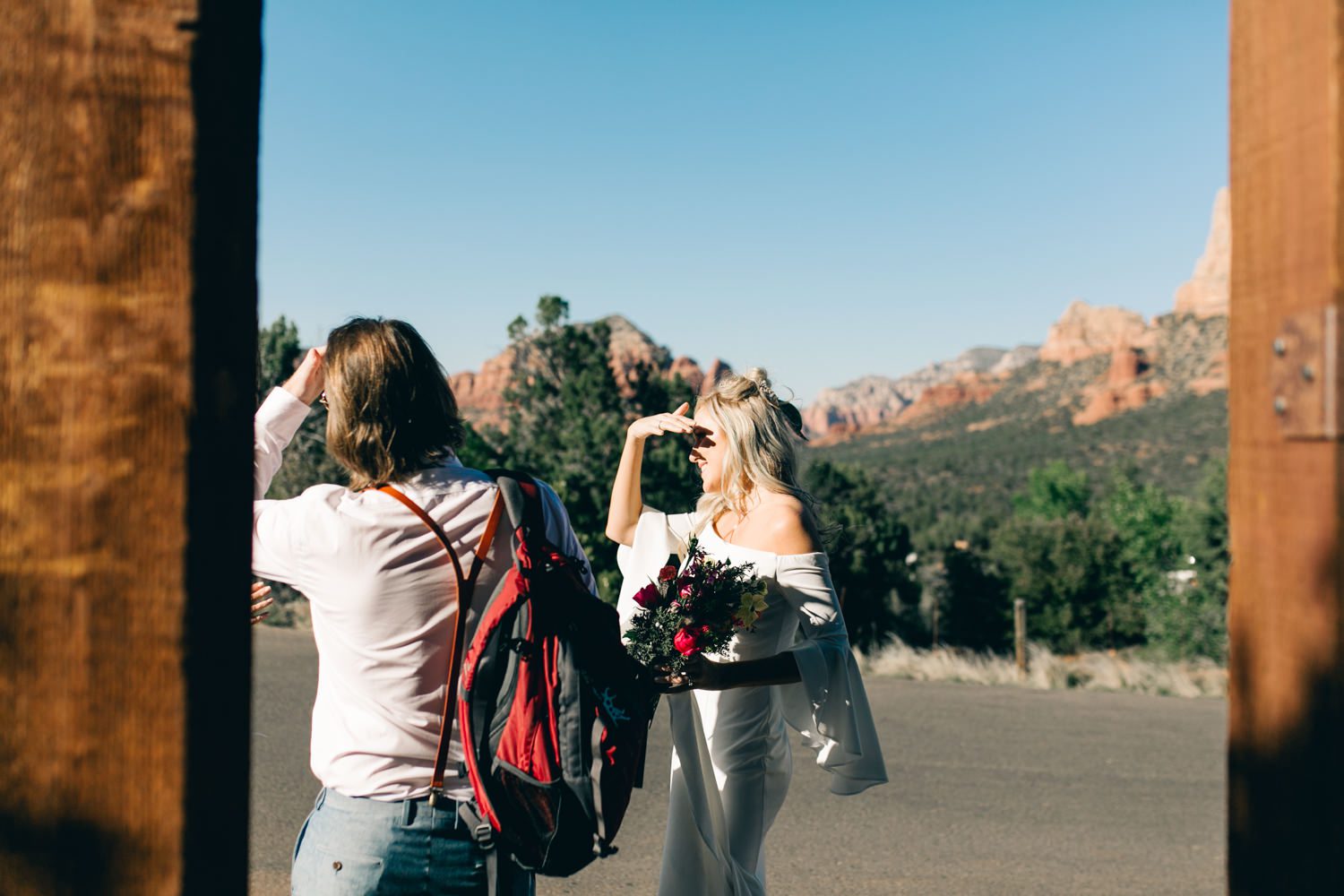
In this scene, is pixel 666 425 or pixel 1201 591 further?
pixel 1201 591

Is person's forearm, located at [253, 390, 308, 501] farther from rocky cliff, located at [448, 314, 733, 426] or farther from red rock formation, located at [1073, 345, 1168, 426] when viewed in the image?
red rock formation, located at [1073, 345, 1168, 426]

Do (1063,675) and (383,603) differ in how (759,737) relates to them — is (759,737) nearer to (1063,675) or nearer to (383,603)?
(383,603)

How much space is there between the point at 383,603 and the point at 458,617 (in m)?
0.15

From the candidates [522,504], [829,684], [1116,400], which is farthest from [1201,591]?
[1116,400]

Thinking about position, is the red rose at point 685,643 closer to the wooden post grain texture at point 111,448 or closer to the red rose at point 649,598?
the red rose at point 649,598

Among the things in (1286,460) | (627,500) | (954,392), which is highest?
(954,392)

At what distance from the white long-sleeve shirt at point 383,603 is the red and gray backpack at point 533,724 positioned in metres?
0.03

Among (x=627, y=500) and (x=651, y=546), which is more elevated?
(x=627, y=500)

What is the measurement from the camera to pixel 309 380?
242 centimetres

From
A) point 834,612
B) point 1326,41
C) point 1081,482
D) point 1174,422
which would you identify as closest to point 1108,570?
point 1081,482

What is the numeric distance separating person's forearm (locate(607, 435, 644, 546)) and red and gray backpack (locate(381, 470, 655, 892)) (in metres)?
1.76

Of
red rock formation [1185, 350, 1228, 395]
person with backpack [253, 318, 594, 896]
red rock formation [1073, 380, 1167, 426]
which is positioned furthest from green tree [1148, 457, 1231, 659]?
red rock formation [1073, 380, 1167, 426]

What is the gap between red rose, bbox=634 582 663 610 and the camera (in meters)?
3.24

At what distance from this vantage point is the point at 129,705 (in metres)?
0.97
